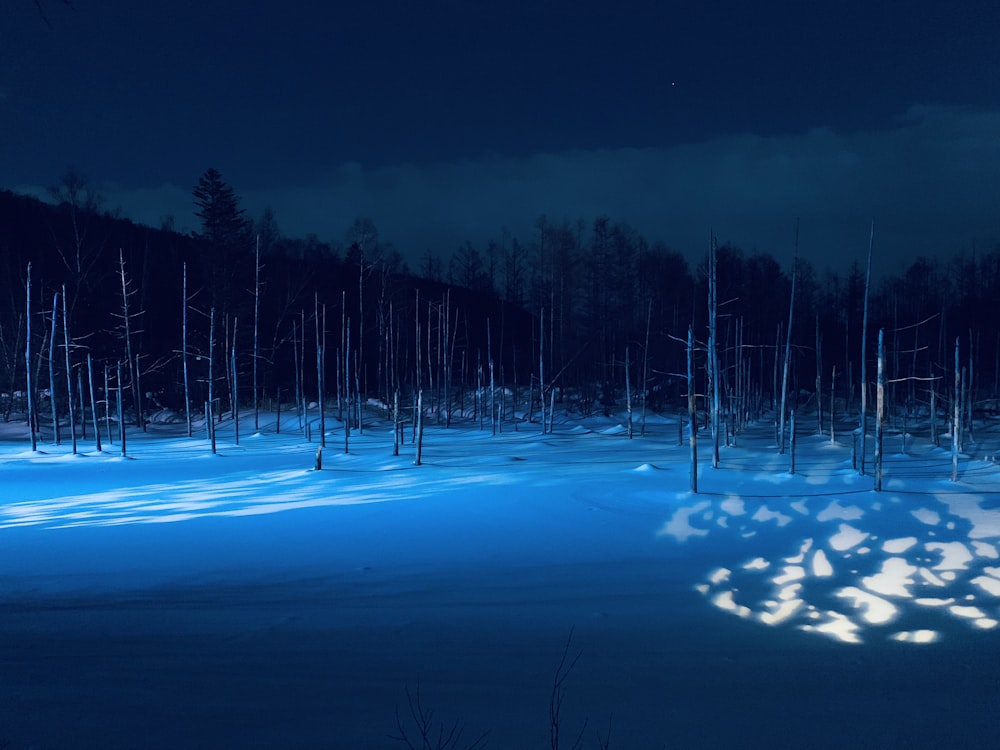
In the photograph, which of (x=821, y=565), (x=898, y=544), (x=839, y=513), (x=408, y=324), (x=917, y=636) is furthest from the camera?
(x=408, y=324)

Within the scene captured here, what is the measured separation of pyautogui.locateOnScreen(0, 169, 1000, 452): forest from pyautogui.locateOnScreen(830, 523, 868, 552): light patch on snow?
1314cm

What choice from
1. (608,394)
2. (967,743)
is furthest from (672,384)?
(967,743)

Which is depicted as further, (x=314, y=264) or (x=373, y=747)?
(x=314, y=264)

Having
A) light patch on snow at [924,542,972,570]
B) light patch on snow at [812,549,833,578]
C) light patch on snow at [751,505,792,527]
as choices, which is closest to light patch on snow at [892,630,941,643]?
light patch on snow at [812,549,833,578]

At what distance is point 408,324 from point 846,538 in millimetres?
30797

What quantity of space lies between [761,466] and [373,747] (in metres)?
13.3

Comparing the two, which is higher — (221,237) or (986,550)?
(221,237)

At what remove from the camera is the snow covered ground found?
13.1 feet

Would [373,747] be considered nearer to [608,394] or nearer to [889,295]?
[608,394]

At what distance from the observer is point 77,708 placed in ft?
12.8

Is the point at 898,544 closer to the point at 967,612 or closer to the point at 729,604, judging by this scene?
the point at 967,612

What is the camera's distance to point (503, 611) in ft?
19.4

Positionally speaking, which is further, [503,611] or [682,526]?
[682,526]

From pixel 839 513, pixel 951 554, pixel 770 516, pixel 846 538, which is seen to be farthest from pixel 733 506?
pixel 951 554
